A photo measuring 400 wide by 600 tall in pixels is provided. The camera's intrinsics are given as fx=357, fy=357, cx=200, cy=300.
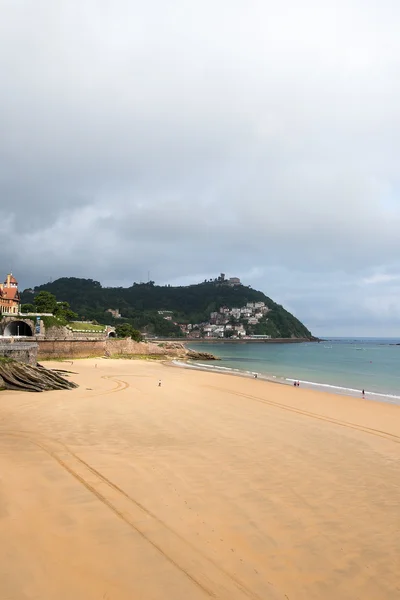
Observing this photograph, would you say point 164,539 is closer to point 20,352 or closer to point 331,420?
point 331,420

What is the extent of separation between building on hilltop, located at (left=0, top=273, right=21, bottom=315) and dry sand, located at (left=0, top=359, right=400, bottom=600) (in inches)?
2439

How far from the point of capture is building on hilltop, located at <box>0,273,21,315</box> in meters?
68.7

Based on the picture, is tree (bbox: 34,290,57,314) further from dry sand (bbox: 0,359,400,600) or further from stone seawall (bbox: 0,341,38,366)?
dry sand (bbox: 0,359,400,600)

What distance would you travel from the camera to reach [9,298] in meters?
70.4

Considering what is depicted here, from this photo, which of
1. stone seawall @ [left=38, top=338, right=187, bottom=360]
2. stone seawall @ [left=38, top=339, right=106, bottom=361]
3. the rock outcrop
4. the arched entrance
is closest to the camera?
the rock outcrop

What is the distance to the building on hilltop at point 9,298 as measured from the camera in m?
68.7

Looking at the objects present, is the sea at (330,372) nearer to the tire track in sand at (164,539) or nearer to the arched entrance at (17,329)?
the tire track in sand at (164,539)

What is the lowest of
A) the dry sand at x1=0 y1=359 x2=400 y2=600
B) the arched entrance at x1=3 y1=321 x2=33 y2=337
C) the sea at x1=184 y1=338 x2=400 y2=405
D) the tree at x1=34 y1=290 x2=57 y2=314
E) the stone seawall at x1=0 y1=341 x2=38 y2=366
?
the sea at x1=184 y1=338 x2=400 y2=405

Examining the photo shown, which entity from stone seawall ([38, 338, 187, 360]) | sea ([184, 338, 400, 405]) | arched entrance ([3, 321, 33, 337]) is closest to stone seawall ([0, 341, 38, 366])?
sea ([184, 338, 400, 405])

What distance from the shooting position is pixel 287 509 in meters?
7.42

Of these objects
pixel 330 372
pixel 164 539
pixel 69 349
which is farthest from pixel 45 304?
pixel 164 539

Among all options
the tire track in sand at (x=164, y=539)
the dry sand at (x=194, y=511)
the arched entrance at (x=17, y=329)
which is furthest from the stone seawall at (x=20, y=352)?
the arched entrance at (x=17, y=329)

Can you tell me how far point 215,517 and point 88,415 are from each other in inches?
395

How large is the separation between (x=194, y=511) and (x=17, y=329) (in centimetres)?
6277
